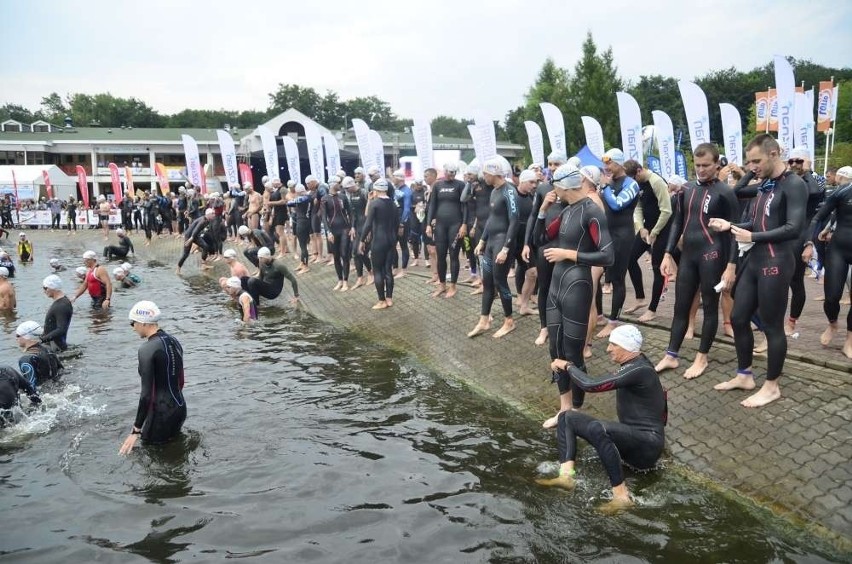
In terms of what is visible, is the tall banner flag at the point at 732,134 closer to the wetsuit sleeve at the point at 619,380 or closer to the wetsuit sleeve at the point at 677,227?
the wetsuit sleeve at the point at 677,227

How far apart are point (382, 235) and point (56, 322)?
18.4 ft

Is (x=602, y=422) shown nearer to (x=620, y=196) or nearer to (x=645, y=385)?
(x=645, y=385)

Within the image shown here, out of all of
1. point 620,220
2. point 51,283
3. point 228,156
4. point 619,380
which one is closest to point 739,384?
point 619,380

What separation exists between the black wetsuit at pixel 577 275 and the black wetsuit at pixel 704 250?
110 cm

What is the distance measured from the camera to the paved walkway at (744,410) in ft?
15.4

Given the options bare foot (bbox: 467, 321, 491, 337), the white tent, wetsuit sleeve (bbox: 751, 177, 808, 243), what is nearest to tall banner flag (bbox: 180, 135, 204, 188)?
the white tent

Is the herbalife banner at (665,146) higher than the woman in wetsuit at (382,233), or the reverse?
the herbalife banner at (665,146)

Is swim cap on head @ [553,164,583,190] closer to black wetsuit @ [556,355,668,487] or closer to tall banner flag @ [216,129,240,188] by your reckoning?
black wetsuit @ [556,355,668,487]

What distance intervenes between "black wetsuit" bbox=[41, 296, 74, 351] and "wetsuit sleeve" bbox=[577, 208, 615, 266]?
8.36 metres

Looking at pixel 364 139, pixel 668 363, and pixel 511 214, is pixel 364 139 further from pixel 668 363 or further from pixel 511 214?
pixel 668 363

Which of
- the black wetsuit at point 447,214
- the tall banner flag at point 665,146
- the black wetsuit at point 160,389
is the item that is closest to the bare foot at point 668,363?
the black wetsuit at point 447,214

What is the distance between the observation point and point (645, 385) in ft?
16.9

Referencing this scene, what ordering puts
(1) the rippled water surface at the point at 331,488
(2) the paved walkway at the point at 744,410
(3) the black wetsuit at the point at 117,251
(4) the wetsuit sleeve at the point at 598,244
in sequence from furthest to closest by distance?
(3) the black wetsuit at the point at 117,251 < (4) the wetsuit sleeve at the point at 598,244 < (2) the paved walkway at the point at 744,410 < (1) the rippled water surface at the point at 331,488

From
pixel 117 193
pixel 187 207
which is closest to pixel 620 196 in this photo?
pixel 187 207
